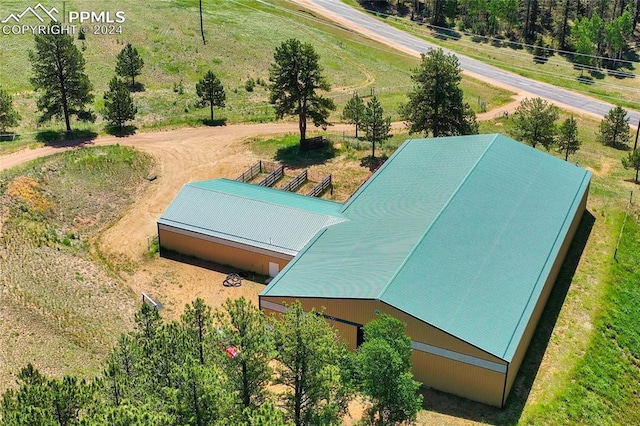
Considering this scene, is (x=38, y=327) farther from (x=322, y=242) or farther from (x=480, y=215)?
(x=480, y=215)

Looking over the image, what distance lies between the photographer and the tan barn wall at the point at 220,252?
173ft

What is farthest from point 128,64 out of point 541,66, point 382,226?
point 541,66

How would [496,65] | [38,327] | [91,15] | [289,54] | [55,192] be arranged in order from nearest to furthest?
[38,327]
[55,192]
[289,54]
[91,15]
[496,65]

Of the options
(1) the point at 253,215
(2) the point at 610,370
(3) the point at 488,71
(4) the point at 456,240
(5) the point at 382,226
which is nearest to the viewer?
(2) the point at 610,370

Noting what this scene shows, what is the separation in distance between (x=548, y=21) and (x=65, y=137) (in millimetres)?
109461

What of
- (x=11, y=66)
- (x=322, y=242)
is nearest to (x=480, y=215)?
(x=322, y=242)

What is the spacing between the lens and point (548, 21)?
475ft

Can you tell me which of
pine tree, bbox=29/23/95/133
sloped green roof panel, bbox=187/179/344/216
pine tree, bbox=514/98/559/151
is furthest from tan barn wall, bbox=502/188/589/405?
pine tree, bbox=29/23/95/133

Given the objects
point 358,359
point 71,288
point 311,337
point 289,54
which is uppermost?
point 289,54

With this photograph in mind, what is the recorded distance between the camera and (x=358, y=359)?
33.2 meters

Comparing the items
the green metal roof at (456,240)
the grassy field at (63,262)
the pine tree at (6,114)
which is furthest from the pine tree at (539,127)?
the pine tree at (6,114)

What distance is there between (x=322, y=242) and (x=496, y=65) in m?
Answer: 83.4

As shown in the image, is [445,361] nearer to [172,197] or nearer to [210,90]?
[172,197]

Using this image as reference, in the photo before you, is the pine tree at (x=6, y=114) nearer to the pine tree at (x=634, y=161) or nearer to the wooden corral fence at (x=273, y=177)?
the wooden corral fence at (x=273, y=177)
